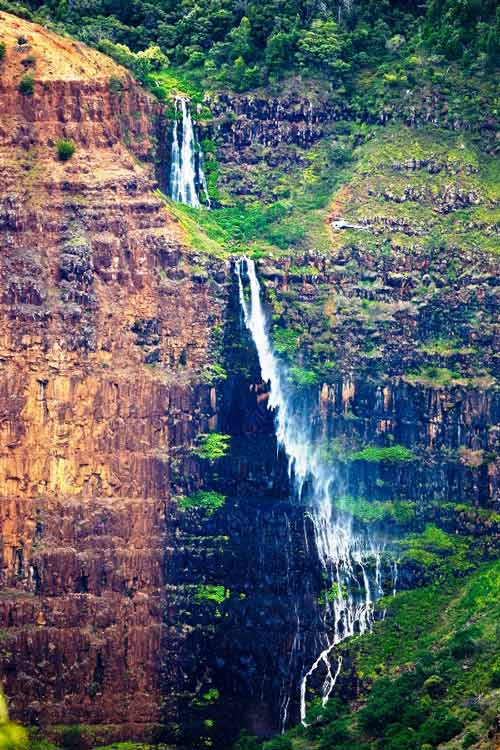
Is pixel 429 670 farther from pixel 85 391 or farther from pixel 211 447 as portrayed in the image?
pixel 85 391

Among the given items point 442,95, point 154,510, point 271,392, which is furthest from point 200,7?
point 154,510

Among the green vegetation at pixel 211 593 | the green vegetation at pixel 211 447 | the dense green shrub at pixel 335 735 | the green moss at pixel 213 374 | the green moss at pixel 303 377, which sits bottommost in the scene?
the dense green shrub at pixel 335 735

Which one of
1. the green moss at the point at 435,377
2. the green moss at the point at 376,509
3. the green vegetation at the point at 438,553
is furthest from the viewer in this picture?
the green moss at the point at 435,377

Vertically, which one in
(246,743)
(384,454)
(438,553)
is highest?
(384,454)

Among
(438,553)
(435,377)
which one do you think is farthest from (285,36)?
(438,553)

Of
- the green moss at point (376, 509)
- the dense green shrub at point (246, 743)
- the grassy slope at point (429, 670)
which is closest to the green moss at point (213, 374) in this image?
the green moss at point (376, 509)

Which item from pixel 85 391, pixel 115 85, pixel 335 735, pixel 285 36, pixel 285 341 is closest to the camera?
pixel 335 735

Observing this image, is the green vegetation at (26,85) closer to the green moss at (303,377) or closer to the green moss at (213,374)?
the green moss at (213,374)

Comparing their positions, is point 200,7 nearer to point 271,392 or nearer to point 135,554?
point 271,392
